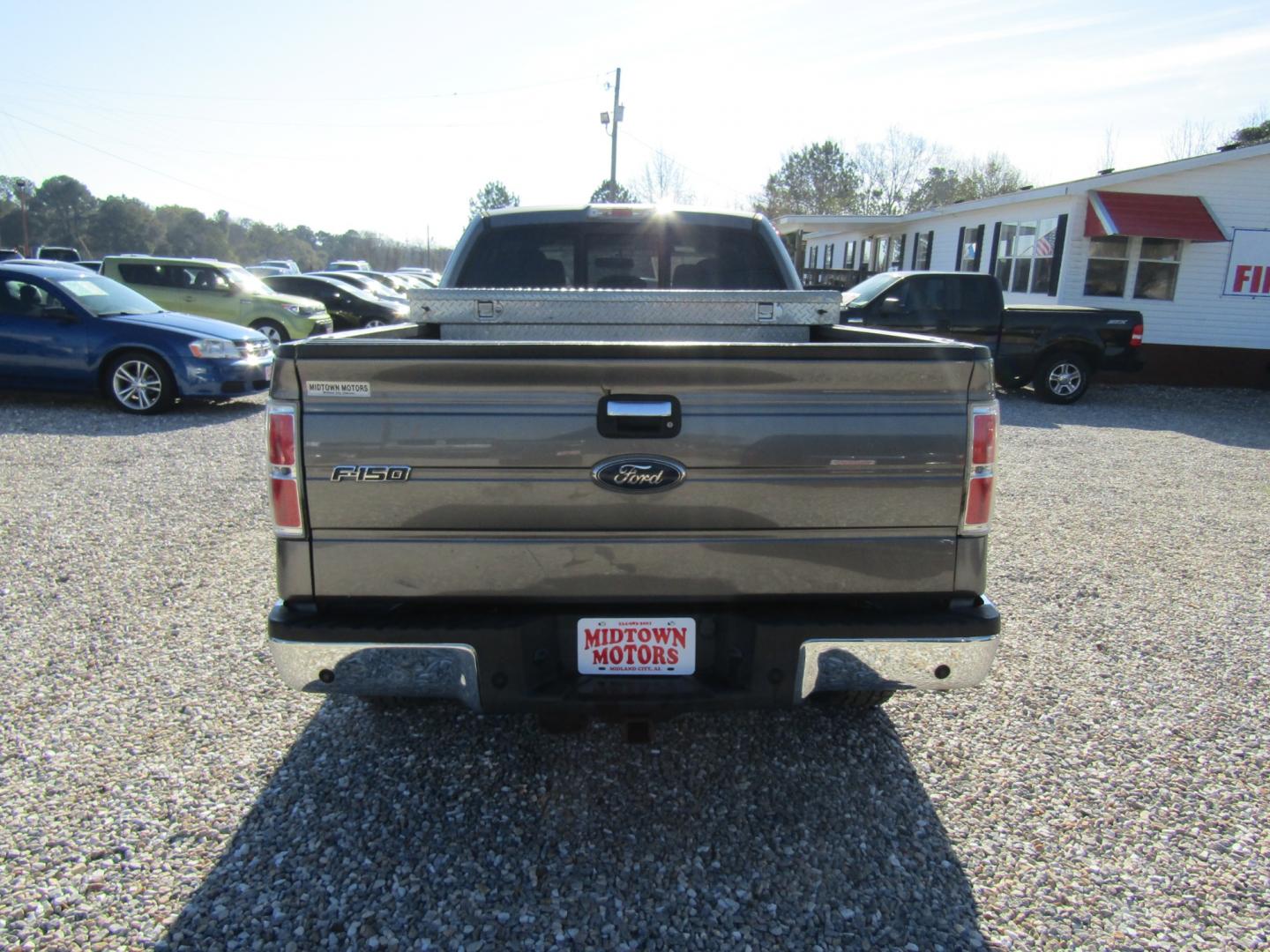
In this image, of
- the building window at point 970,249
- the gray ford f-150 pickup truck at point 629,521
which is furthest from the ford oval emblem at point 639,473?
the building window at point 970,249

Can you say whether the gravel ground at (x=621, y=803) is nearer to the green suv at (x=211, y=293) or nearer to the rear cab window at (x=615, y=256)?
the rear cab window at (x=615, y=256)

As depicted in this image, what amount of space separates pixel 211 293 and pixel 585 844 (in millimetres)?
13753

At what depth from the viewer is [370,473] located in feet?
7.55

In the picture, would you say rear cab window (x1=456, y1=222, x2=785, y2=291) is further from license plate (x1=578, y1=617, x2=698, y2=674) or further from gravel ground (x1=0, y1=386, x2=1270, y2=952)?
license plate (x1=578, y1=617, x2=698, y2=674)

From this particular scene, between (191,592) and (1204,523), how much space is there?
7.10 meters

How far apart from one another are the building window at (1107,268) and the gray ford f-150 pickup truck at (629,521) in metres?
15.7

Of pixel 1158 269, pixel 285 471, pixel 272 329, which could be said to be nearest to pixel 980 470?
pixel 285 471

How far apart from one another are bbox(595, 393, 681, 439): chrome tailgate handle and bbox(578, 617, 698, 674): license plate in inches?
21.1

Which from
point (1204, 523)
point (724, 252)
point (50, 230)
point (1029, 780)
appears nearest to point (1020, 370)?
point (1204, 523)

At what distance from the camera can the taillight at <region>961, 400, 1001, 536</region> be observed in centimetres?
239

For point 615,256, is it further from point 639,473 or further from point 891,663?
point 891,663

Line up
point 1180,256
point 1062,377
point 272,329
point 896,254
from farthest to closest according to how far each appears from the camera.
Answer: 1. point 896,254
2. point 1180,256
3. point 272,329
4. point 1062,377

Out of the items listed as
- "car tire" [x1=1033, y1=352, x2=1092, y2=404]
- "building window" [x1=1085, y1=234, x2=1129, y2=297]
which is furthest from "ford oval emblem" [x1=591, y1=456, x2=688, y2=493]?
"building window" [x1=1085, y1=234, x2=1129, y2=297]

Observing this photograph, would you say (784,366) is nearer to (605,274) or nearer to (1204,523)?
(605,274)
